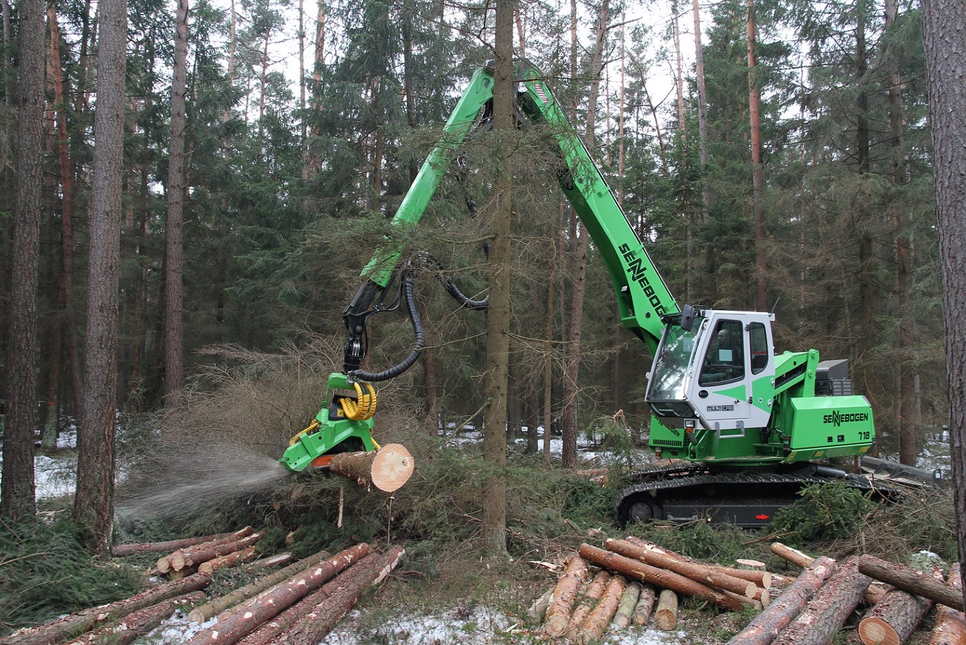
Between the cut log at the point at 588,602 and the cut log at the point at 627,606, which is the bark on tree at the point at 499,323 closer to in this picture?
the cut log at the point at 588,602

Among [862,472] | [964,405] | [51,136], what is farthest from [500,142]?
[51,136]

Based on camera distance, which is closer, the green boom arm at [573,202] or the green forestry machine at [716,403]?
the green boom arm at [573,202]

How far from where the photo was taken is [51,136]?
19.6 m

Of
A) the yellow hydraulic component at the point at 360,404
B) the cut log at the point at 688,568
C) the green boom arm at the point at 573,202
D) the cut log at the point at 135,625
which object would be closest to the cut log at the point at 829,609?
the cut log at the point at 688,568

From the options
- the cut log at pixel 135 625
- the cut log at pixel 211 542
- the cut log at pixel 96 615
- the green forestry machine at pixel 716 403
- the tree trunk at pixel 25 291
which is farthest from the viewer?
the green forestry machine at pixel 716 403

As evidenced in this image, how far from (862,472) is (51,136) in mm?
21448

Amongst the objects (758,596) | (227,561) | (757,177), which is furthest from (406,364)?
(757,177)

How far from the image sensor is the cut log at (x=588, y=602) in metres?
5.17

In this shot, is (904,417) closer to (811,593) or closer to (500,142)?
(811,593)

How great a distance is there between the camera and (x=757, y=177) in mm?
16875

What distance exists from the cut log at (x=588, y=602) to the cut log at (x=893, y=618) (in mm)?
1960

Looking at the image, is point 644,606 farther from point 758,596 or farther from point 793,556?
point 793,556

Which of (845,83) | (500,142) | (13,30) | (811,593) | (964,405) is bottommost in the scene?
(811,593)

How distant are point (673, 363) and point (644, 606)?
140 inches
